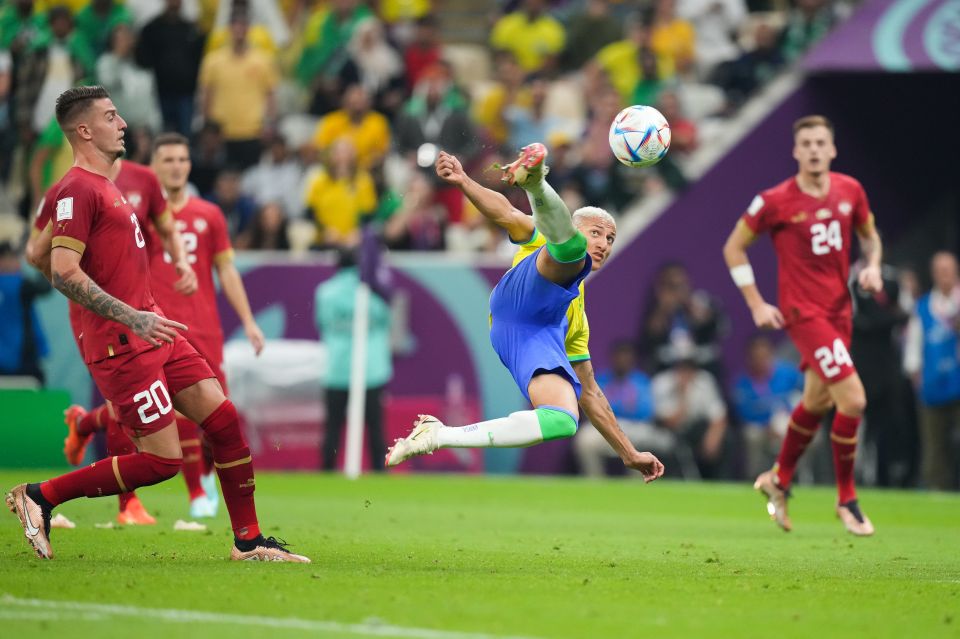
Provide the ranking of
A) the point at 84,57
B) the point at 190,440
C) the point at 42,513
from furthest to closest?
the point at 84,57 < the point at 190,440 < the point at 42,513

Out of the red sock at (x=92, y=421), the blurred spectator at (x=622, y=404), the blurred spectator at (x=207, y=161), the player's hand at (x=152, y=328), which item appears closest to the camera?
the player's hand at (x=152, y=328)

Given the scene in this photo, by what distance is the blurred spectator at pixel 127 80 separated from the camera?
2136 cm

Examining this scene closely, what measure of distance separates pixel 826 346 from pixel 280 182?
1117cm

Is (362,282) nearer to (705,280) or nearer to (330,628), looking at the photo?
(705,280)

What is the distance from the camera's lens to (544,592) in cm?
823

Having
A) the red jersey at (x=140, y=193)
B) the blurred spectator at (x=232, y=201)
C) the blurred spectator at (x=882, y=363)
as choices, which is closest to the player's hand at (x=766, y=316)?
the red jersey at (x=140, y=193)

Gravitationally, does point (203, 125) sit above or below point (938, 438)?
above

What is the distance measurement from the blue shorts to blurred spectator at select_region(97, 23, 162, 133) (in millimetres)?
12474

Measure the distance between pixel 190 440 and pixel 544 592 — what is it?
5375 millimetres

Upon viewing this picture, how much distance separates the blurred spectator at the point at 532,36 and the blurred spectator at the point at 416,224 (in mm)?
3342

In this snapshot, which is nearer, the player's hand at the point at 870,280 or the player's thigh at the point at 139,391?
the player's thigh at the point at 139,391

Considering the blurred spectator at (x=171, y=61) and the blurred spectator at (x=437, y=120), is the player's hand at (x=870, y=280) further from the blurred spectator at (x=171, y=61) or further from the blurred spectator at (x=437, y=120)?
the blurred spectator at (x=171, y=61)

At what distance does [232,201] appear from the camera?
71.6 ft

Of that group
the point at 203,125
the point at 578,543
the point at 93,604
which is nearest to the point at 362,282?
the point at 203,125
